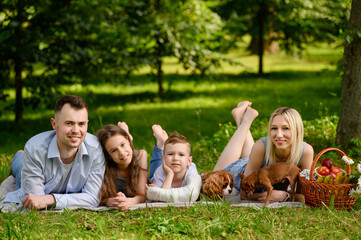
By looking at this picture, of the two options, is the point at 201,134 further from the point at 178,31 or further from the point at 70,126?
the point at 70,126

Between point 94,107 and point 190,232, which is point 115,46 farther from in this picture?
point 190,232

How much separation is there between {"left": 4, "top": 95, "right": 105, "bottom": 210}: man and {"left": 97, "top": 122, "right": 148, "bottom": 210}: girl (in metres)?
0.09

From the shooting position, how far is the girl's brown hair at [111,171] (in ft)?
13.4

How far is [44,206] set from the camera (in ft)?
12.4

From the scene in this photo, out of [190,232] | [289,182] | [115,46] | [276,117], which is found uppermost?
[115,46]

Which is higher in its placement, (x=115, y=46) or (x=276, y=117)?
(x=115, y=46)

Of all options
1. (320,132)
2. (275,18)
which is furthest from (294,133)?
(275,18)

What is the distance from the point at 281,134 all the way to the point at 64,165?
201cm

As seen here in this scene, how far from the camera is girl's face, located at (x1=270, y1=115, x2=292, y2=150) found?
4.07 m

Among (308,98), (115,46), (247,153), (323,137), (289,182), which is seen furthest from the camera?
(308,98)

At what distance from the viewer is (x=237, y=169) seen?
15.5 feet

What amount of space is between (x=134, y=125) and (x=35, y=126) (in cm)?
193

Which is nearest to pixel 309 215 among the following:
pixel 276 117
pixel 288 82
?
pixel 276 117

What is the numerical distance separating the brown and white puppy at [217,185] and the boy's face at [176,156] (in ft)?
0.93
